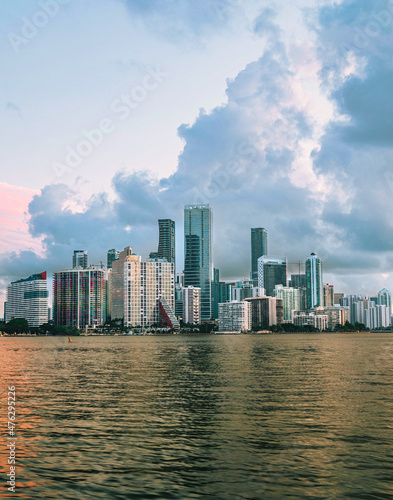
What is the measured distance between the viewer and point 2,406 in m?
54.7

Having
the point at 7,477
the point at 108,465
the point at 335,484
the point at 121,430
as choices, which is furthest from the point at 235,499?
the point at 121,430

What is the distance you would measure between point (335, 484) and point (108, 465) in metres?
13.7

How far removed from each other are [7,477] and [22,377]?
5741cm

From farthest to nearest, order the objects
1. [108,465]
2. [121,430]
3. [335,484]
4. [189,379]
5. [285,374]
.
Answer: [285,374] < [189,379] < [121,430] < [108,465] < [335,484]

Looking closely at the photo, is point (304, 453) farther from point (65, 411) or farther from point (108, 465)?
point (65, 411)

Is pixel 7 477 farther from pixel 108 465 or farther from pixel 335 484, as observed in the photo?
pixel 335 484

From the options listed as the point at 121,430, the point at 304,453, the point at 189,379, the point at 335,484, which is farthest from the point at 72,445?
the point at 189,379

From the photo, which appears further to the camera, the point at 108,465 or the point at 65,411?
the point at 65,411

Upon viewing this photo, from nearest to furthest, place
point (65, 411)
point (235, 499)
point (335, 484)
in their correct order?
point (235, 499) < point (335, 484) < point (65, 411)

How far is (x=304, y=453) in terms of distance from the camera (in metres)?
36.0

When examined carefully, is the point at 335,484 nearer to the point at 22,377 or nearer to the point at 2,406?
the point at 2,406

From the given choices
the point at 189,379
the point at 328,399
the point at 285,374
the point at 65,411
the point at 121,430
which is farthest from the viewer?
the point at 285,374

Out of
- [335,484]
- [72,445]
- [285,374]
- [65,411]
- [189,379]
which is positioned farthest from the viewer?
[285,374]

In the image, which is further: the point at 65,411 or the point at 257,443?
the point at 65,411
